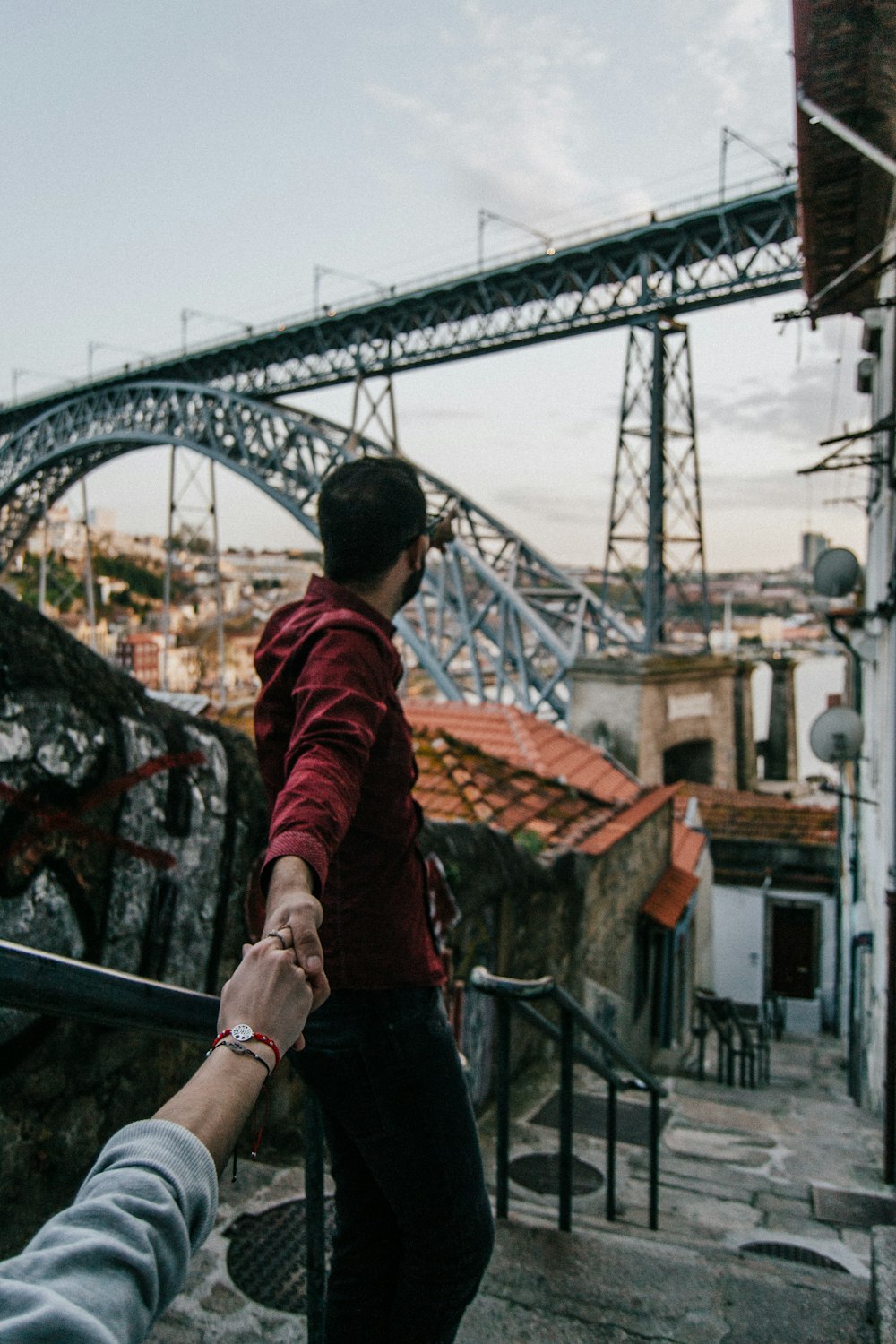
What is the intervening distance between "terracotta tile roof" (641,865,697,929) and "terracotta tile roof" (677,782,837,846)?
19.1 feet

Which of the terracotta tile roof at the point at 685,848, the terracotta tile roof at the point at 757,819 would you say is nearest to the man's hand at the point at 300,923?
the terracotta tile roof at the point at 685,848

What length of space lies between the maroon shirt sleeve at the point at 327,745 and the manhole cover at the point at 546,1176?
3246 millimetres

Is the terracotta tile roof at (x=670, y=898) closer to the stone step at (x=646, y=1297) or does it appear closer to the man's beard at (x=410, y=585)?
the stone step at (x=646, y=1297)

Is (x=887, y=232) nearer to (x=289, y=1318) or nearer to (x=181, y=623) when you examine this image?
(x=289, y=1318)

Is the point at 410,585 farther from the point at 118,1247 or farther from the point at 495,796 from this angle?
the point at 495,796

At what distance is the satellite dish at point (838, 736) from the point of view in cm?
833

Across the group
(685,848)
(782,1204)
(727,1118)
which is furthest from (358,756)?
(685,848)

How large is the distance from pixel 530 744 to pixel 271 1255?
22.1ft

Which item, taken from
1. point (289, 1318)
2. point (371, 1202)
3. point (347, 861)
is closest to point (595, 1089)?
point (289, 1318)

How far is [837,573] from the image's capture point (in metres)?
8.52

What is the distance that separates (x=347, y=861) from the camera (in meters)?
1.47

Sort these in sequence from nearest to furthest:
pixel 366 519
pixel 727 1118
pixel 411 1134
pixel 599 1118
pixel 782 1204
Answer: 1. pixel 411 1134
2. pixel 366 519
3. pixel 782 1204
4. pixel 599 1118
5. pixel 727 1118

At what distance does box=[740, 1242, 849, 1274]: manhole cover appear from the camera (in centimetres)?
354

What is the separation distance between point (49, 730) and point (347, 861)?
1.05 meters
